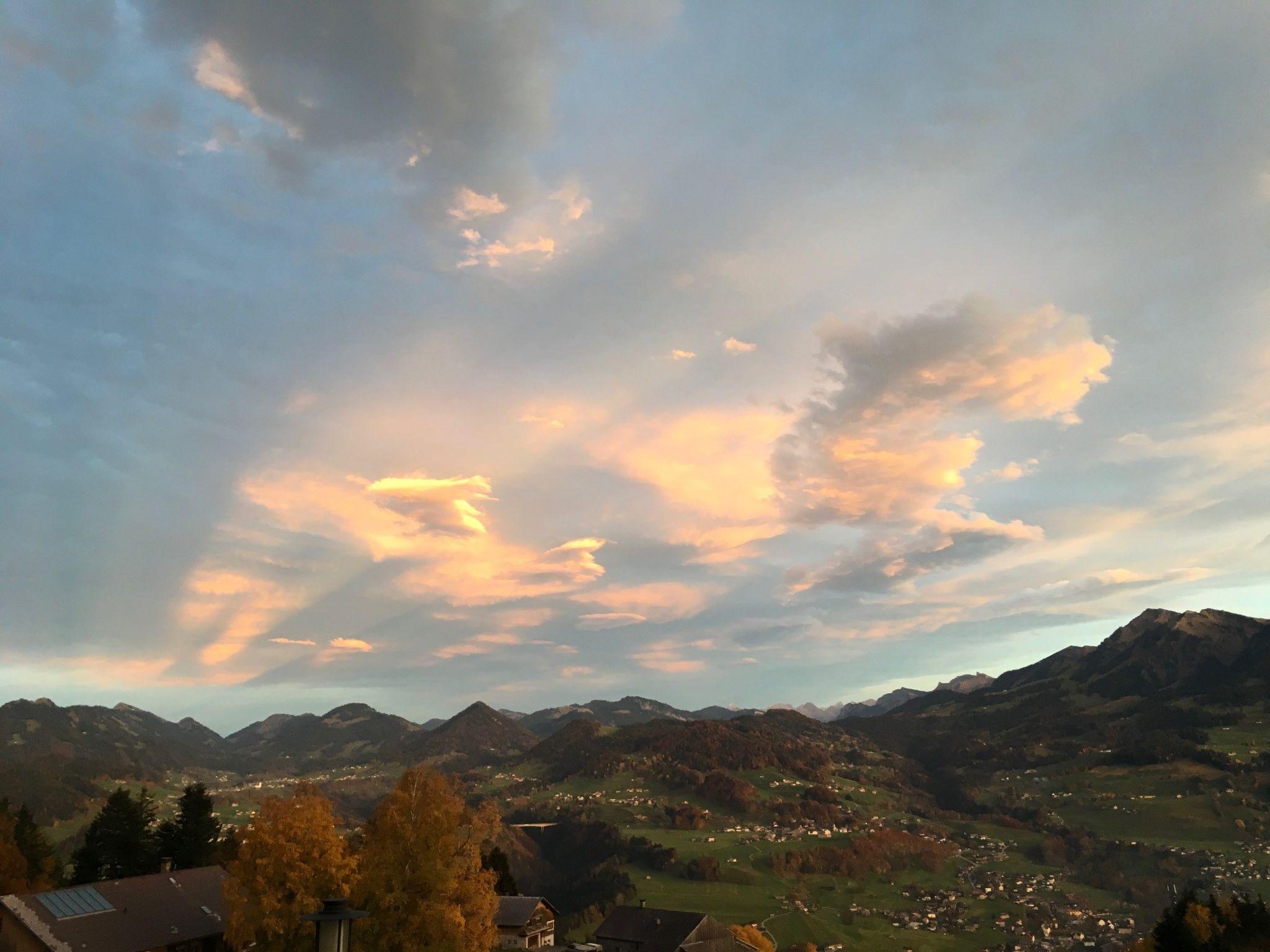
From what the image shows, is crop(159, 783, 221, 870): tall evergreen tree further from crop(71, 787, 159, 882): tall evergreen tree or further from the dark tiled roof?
the dark tiled roof

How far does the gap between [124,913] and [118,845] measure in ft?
141

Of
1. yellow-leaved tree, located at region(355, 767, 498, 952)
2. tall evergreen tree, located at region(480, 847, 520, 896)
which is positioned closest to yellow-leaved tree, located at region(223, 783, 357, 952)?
yellow-leaved tree, located at region(355, 767, 498, 952)

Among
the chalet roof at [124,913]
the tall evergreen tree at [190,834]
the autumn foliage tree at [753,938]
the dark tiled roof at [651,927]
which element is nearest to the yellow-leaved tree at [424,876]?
the chalet roof at [124,913]

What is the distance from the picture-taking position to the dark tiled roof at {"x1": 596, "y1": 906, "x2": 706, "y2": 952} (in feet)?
297

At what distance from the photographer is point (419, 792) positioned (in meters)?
49.7

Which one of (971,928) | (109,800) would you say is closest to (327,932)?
(109,800)

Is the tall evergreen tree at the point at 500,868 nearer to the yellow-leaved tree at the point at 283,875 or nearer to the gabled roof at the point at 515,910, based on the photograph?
the gabled roof at the point at 515,910

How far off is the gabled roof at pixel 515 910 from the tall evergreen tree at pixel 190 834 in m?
38.2

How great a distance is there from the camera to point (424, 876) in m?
47.1

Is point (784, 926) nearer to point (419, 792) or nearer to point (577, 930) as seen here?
point (577, 930)

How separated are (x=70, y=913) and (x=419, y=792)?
26965 mm

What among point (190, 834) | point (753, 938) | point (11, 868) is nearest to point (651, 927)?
point (753, 938)

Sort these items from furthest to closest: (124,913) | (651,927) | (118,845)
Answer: (651,927)
(118,845)
(124,913)

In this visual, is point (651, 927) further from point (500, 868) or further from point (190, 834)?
point (190, 834)
